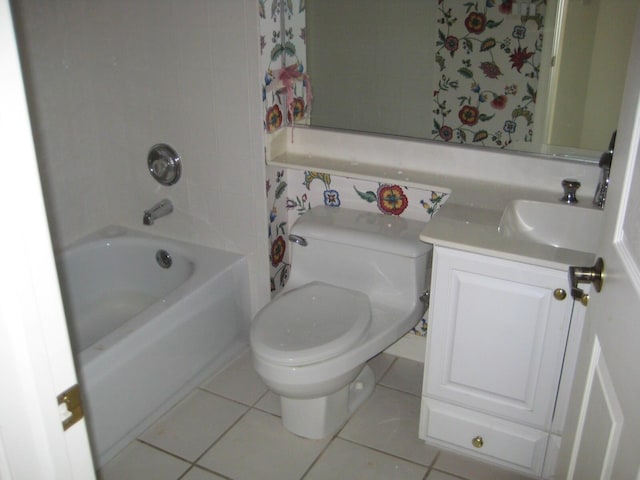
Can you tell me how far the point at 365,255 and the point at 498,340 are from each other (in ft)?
1.89

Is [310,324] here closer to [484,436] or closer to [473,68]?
[484,436]

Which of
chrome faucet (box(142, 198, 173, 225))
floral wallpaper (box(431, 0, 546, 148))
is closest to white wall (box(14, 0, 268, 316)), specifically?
chrome faucet (box(142, 198, 173, 225))

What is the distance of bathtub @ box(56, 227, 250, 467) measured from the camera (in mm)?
2043

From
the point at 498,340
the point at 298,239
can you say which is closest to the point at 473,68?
the point at 298,239

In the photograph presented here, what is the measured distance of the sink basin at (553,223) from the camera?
75.0 inches

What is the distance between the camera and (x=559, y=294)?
169cm

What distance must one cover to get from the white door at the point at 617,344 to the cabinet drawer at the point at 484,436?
1.80 ft

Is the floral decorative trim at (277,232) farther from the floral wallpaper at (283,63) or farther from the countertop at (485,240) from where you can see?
the countertop at (485,240)

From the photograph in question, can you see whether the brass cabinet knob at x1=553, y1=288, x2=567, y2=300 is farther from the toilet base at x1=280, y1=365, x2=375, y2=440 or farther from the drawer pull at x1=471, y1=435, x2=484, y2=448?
the toilet base at x1=280, y1=365, x2=375, y2=440

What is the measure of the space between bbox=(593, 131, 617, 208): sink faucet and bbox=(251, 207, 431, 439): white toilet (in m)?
0.55

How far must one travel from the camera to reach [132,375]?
2105 millimetres

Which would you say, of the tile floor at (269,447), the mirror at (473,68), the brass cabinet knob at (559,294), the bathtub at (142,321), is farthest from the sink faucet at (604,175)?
the bathtub at (142,321)

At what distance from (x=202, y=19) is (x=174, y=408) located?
1372 millimetres

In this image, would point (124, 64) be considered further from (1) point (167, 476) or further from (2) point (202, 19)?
(1) point (167, 476)
